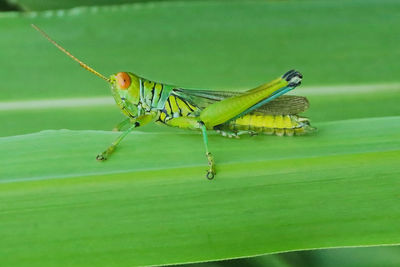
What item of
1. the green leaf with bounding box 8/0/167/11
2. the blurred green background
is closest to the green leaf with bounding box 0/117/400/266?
the blurred green background

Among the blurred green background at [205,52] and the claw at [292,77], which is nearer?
the claw at [292,77]

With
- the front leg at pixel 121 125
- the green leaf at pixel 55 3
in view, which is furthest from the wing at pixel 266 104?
the green leaf at pixel 55 3

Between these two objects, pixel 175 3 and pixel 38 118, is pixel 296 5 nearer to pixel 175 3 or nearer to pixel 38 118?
pixel 175 3

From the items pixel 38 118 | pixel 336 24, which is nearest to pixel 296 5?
pixel 336 24

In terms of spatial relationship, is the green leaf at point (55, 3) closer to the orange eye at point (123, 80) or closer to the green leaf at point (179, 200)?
the orange eye at point (123, 80)

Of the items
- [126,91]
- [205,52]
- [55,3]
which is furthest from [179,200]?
[55,3]

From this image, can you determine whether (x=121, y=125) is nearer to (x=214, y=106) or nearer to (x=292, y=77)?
(x=214, y=106)

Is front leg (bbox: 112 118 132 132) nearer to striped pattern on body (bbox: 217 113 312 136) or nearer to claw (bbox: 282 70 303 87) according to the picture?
striped pattern on body (bbox: 217 113 312 136)
